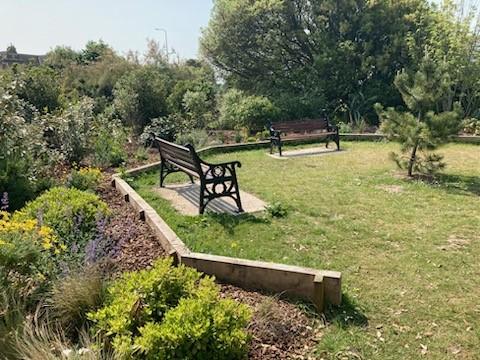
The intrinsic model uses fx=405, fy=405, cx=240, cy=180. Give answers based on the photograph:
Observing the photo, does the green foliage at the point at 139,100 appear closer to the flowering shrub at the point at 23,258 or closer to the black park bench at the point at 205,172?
the black park bench at the point at 205,172

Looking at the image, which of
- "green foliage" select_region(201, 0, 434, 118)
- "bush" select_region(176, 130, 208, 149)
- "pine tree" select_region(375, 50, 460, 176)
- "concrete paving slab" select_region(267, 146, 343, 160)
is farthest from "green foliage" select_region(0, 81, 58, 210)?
"green foliage" select_region(201, 0, 434, 118)

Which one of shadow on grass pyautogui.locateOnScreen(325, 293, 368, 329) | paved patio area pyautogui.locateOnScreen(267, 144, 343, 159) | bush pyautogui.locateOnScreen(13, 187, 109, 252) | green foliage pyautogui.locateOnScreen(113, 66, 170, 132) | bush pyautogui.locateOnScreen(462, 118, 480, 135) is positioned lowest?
shadow on grass pyautogui.locateOnScreen(325, 293, 368, 329)

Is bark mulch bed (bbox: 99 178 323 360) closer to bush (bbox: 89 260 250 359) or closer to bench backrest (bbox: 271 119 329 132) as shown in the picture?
bush (bbox: 89 260 250 359)

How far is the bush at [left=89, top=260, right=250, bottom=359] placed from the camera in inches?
88.7

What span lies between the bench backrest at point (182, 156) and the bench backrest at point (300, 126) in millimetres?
4610

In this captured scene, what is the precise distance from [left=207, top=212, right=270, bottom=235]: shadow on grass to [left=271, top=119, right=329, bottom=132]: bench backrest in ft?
19.3

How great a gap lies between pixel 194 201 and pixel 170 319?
12.1 ft

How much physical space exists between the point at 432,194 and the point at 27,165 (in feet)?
19.7

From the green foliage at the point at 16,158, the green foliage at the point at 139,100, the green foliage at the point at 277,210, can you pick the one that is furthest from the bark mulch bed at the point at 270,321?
the green foliage at the point at 139,100

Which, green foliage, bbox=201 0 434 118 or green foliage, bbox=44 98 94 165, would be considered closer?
green foliage, bbox=44 98 94 165

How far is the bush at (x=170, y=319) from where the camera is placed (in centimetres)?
225

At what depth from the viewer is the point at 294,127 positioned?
11141mm

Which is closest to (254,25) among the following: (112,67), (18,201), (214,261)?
(112,67)

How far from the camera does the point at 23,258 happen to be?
2.72 m
